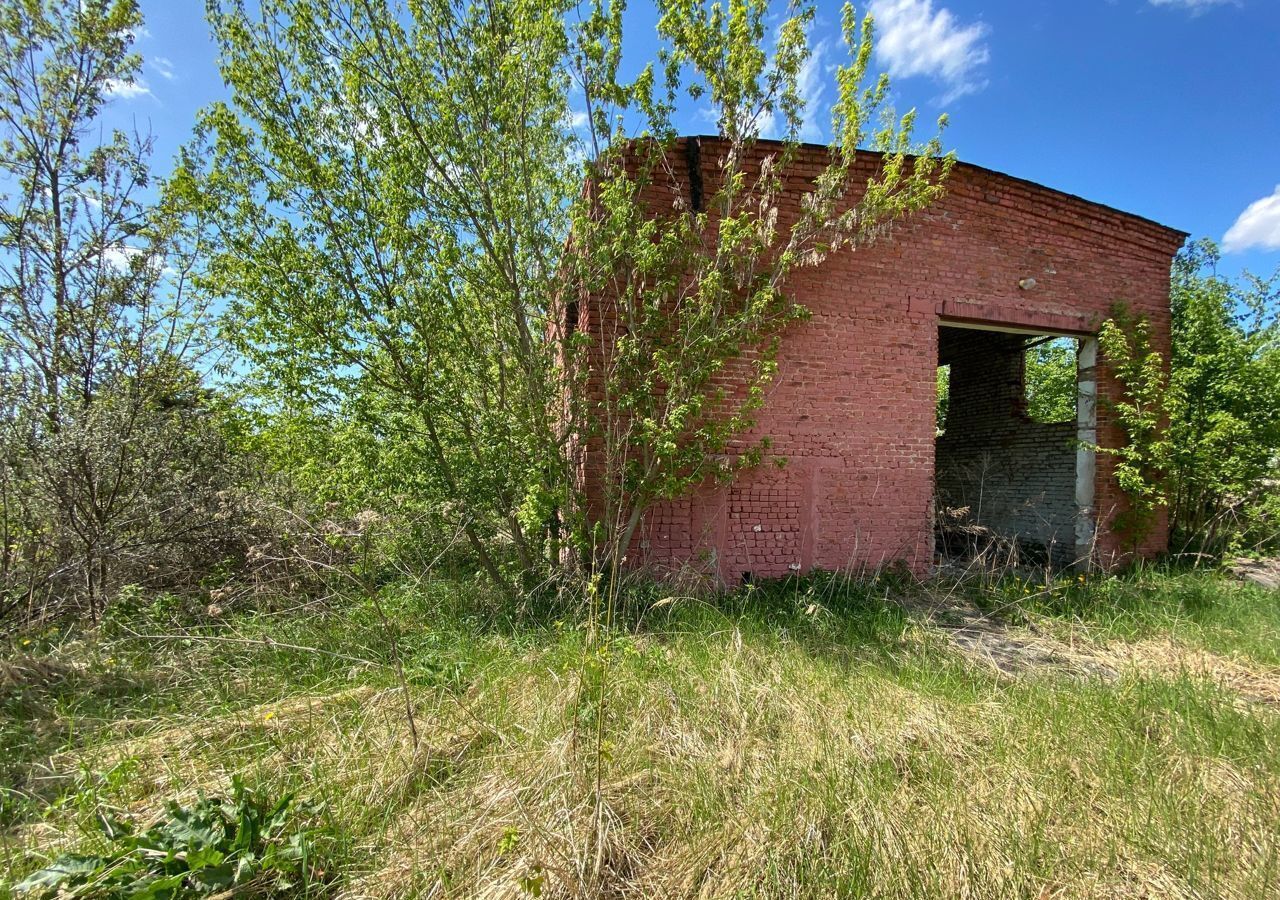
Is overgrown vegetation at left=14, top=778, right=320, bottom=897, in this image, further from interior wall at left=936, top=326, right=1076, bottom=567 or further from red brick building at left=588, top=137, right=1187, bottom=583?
interior wall at left=936, top=326, right=1076, bottom=567

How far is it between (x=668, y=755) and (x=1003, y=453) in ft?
28.9

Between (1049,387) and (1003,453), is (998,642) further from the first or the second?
(1049,387)

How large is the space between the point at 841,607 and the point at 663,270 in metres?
3.67

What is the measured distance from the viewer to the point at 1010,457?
8.69 meters

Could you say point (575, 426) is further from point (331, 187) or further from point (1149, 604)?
point (1149, 604)

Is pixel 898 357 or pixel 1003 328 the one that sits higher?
pixel 1003 328

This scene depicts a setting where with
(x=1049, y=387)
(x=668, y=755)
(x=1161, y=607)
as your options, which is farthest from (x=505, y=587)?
(x=1049, y=387)

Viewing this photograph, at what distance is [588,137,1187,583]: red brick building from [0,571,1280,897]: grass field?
61.1 inches

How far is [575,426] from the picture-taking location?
4945 mm

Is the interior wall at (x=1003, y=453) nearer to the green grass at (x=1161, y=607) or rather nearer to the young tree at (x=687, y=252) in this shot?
the green grass at (x=1161, y=607)

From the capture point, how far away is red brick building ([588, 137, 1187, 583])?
226 inches

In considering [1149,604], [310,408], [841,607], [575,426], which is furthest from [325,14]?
[1149,604]

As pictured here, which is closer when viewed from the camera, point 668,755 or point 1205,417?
point 668,755

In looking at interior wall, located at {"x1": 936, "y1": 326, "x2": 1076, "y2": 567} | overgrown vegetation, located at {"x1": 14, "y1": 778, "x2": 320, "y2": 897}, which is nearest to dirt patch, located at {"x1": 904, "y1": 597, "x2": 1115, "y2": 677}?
interior wall, located at {"x1": 936, "y1": 326, "x2": 1076, "y2": 567}
